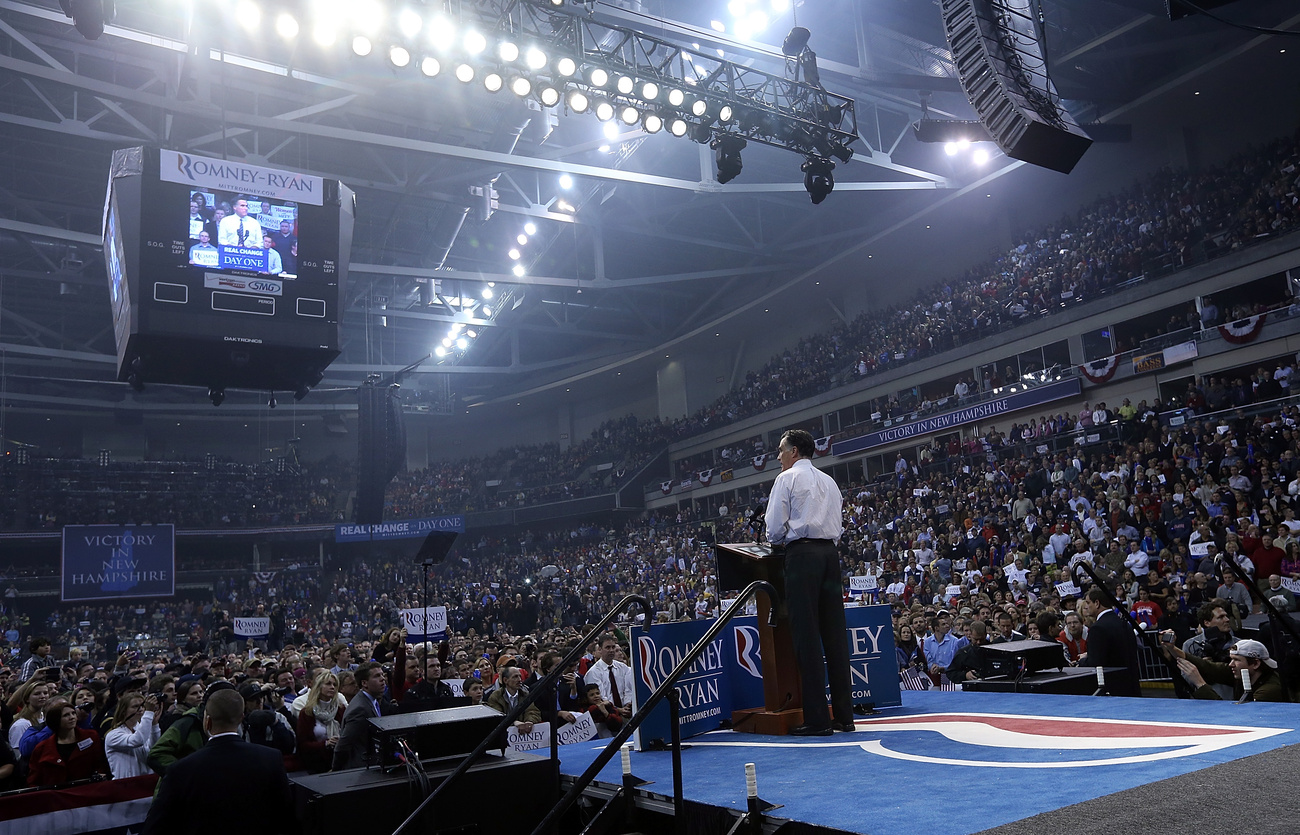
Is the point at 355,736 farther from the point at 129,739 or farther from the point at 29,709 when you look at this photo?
the point at 29,709

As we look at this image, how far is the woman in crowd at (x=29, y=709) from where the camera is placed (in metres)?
7.55

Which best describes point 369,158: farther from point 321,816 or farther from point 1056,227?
point 321,816

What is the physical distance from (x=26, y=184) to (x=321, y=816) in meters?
27.2

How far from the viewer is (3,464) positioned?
35.7 meters

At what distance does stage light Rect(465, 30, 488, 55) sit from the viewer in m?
11.3

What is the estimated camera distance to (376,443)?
27.9 meters

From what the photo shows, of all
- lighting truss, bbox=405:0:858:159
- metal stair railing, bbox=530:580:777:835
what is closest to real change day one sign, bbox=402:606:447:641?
lighting truss, bbox=405:0:858:159

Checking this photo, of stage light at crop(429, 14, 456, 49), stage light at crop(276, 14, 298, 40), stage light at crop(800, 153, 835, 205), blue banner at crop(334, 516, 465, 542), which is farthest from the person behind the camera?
blue banner at crop(334, 516, 465, 542)

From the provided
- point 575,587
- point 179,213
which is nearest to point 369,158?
point 179,213

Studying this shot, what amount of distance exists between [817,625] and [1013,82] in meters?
8.17

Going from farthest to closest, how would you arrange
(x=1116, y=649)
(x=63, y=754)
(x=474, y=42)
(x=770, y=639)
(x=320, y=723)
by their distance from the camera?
(x=474, y=42) → (x=320, y=723) → (x=1116, y=649) → (x=63, y=754) → (x=770, y=639)

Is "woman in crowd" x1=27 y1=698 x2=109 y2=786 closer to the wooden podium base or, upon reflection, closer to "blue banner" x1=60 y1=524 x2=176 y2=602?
the wooden podium base

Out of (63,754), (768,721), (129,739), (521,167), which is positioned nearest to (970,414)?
(521,167)

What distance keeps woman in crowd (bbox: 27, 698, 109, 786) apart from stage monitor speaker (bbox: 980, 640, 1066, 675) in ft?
23.6
